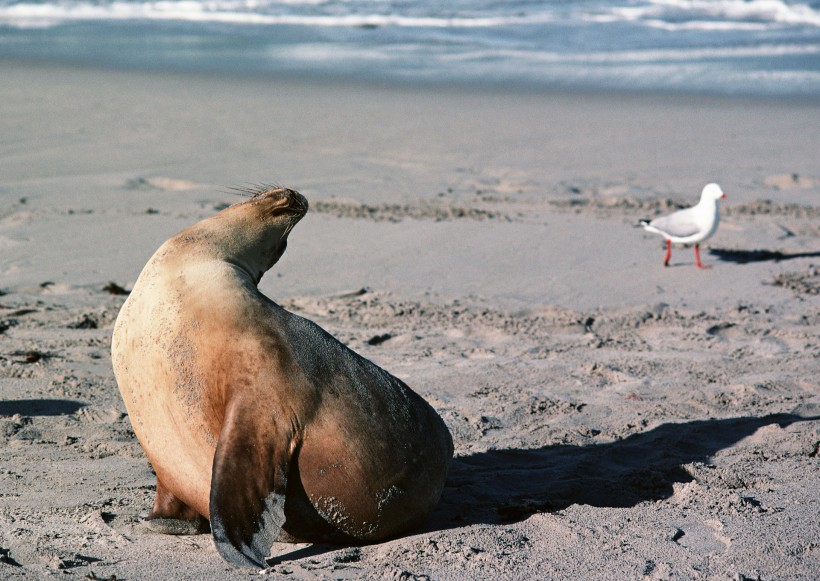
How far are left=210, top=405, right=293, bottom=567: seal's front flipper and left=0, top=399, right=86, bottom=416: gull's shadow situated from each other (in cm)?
188

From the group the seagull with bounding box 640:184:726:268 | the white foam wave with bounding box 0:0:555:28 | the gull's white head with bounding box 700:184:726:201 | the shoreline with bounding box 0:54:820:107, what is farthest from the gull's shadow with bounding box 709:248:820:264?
the white foam wave with bounding box 0:0:555:28

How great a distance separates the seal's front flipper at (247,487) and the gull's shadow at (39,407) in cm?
188

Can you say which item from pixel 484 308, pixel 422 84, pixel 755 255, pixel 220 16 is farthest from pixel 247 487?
pixel 220 16

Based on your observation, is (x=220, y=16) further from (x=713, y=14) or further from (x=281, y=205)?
(x=281, y=205)

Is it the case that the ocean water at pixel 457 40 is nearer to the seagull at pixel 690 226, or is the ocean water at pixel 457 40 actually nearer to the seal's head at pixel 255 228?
the seagull at pixel 690 226

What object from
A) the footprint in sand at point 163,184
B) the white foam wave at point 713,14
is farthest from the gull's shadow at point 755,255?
the white foam wave at point 713,14

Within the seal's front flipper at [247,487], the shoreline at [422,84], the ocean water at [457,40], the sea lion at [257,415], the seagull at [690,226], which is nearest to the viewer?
the seal's front flipper at [247,487]

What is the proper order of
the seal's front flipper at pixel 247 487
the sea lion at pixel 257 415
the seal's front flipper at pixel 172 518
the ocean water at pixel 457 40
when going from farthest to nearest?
the ocean water at pixel 457 40, the seal's front flipper at pixel 172 518, the sea lion at pixel 257 415, the seal's front flipper at pixel 247 487

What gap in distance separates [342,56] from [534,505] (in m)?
17.3

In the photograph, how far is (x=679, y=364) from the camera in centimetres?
574

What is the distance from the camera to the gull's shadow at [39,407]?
4555 mm

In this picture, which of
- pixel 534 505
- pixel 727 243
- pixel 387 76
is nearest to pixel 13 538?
pixel 534 505

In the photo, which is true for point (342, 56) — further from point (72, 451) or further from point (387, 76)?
point (72, 451)

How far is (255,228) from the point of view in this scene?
3.60 meters
